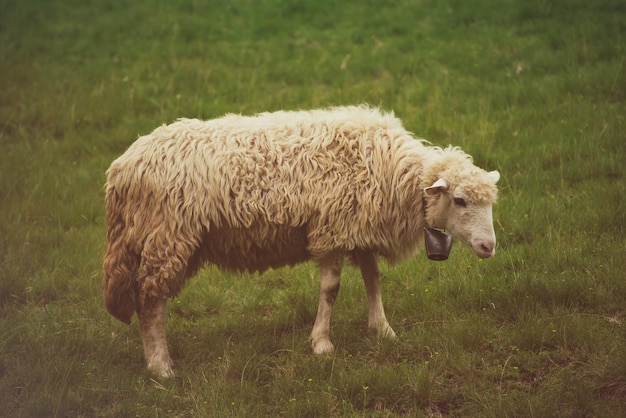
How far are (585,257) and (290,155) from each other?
2757 mm

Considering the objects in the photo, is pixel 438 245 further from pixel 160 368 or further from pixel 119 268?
pixel 119 268

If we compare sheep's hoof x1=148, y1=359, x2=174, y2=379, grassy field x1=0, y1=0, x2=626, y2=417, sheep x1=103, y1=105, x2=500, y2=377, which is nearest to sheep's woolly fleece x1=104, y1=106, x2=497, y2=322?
sheep x1=103, y1=105, x2=500, y2=377

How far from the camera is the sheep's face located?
5312 millimetres

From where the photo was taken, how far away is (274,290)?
271 inches

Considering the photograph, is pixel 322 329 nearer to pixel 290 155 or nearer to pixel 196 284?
pixel 290 155

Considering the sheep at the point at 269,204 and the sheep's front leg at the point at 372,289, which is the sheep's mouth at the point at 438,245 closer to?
the sheep at the point at 269,204

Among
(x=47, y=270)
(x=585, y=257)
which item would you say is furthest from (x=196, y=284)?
(x=585, y=257)

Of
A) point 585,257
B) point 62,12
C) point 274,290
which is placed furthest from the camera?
point 62,12

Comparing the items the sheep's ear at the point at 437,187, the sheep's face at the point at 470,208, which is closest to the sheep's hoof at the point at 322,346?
the sheep's face at the point at 470,208

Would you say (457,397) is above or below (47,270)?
above

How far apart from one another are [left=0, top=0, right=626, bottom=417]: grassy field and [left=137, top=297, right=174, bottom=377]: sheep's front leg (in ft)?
0.42

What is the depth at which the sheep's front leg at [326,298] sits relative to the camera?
569 centimetres

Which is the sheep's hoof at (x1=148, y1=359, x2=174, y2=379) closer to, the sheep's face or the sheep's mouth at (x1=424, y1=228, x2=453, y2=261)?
the sheep's mouth at (x1=424, y1=228, x2=453, y2=261)

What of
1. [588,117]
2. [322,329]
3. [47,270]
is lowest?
[47,270]
